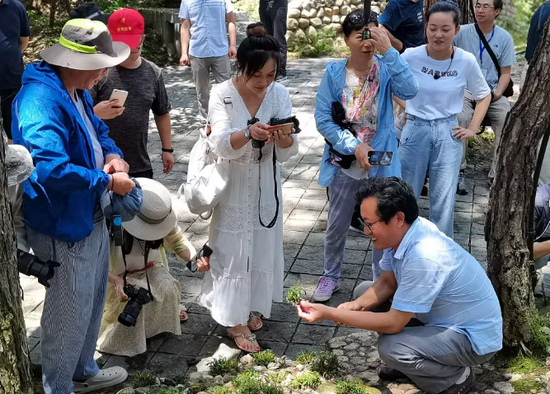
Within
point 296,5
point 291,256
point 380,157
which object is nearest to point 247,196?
point 380,157

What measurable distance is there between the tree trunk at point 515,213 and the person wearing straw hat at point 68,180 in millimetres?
2089

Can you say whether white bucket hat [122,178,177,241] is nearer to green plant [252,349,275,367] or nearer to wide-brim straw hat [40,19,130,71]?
wide-brim straw hat [40,19,130,71]

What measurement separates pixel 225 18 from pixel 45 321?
5699mm

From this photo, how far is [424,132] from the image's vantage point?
514 cm

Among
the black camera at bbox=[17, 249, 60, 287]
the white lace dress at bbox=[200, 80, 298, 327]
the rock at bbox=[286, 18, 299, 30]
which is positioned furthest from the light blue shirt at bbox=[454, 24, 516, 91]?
the rock at bbox=[286, 18, 299, 30]

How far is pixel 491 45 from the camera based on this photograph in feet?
22.0

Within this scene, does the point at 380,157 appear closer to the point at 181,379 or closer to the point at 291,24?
the point at 181,379

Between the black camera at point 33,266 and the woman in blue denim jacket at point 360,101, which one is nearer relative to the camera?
the black camera at point 33,266

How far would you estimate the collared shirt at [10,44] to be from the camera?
6.29 metres

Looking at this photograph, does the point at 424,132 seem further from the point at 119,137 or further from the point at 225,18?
the point at 225,18

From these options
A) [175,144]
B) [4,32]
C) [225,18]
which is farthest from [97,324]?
[225,18]

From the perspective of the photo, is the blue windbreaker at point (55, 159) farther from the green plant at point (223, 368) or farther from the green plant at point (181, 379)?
the green plant at point (223, 368)

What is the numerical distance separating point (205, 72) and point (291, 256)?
335 centimetres

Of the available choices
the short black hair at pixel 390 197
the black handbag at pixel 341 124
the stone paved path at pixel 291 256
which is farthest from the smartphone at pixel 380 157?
the stone paved path at pixel 291 256
